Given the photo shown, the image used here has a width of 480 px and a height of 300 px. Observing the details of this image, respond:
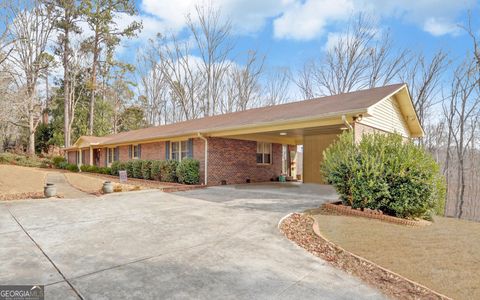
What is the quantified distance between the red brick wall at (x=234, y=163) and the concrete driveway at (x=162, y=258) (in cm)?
665

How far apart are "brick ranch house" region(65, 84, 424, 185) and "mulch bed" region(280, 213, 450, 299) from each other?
15.1 ft

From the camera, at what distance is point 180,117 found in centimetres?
3500

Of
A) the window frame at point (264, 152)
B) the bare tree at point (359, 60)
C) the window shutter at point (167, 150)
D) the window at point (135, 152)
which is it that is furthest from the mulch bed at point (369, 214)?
the bare tree at point (359, 60)

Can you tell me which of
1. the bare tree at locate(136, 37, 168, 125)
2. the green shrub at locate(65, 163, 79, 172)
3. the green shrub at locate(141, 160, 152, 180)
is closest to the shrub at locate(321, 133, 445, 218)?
the green shrub at locate(141, 160, 152, 180)

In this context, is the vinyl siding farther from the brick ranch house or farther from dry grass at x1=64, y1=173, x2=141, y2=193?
dry grass at x1=64, y1=173, x2=141, y2=193

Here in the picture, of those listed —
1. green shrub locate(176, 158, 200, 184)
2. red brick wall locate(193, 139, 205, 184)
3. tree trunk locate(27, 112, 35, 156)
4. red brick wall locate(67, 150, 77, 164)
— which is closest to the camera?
green shrub locate(176, 158, 200, 184)

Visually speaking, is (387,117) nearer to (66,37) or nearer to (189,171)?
(189,171)

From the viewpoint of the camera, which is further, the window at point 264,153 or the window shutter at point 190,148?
the window at point 264,153

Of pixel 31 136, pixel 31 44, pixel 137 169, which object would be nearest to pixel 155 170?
pixel 137 169

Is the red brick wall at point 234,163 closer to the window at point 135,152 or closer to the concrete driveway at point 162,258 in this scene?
the concrete driveway at point 162,258

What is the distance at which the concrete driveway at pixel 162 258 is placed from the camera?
3.05m

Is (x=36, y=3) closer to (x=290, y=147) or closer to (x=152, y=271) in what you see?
(x=290, y=147)

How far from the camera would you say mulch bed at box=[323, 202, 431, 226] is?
6225 mm

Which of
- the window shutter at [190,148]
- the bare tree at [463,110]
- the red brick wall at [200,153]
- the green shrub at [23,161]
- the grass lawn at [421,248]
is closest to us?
the grass lawn at [421,248]
